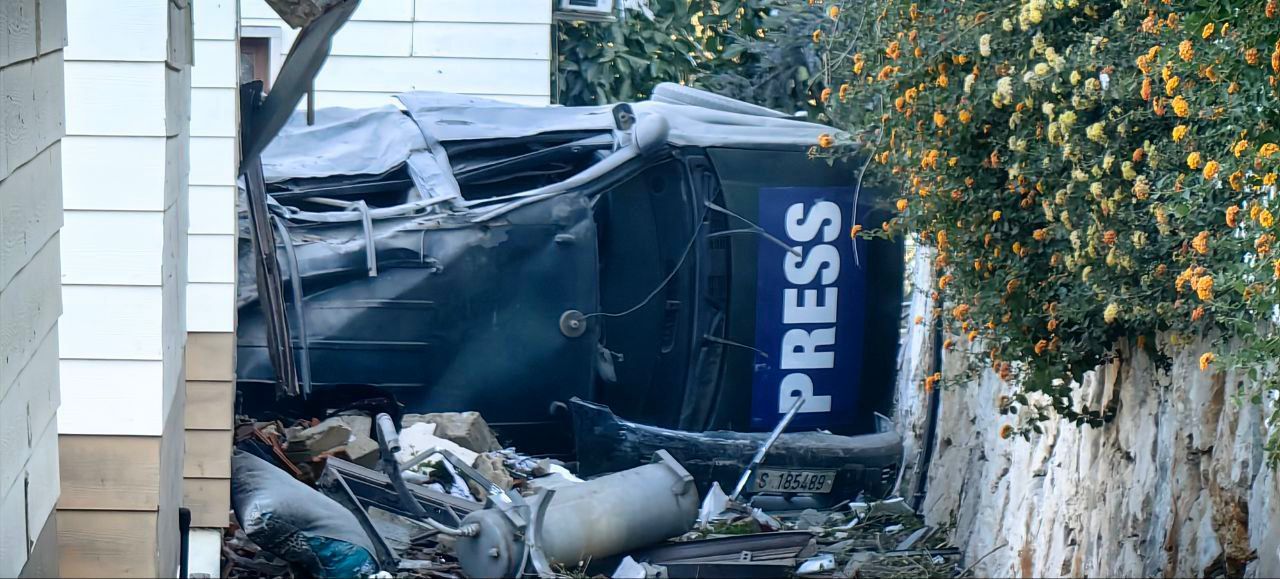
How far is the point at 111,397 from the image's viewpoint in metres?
3.50

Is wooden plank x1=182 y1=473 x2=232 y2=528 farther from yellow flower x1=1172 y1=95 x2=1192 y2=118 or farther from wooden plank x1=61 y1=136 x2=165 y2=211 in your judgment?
yellow flower x1=1172 y1=95 x2=1192 y2=118

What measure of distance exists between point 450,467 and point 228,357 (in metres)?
2.58

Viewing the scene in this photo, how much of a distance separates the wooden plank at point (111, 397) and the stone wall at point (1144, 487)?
8.77 feet

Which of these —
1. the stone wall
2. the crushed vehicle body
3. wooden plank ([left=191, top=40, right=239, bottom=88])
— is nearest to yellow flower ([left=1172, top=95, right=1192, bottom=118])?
the stone wall

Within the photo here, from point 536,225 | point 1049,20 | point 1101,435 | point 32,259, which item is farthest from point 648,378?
point 32,259

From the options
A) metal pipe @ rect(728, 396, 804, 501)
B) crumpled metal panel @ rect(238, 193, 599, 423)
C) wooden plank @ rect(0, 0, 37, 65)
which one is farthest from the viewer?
metal pipe @ rect(728, 396, 804, 501)

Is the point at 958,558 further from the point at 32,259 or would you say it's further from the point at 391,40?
the point at 32,259

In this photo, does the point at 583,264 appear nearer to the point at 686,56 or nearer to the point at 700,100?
the point at 700,100

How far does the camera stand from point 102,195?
3.49m

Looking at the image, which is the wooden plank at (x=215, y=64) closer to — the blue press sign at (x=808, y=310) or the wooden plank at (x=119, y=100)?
the wooden plank at (x=119, y=100)

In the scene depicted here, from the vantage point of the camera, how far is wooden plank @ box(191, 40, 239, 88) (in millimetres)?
5301

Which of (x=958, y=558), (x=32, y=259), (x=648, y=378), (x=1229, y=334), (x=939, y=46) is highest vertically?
(x=939, y=46)

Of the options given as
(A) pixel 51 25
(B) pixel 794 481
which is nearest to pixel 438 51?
(B) pixel 794 481

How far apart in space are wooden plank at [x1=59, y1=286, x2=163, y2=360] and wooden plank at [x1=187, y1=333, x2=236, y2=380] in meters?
2.18
